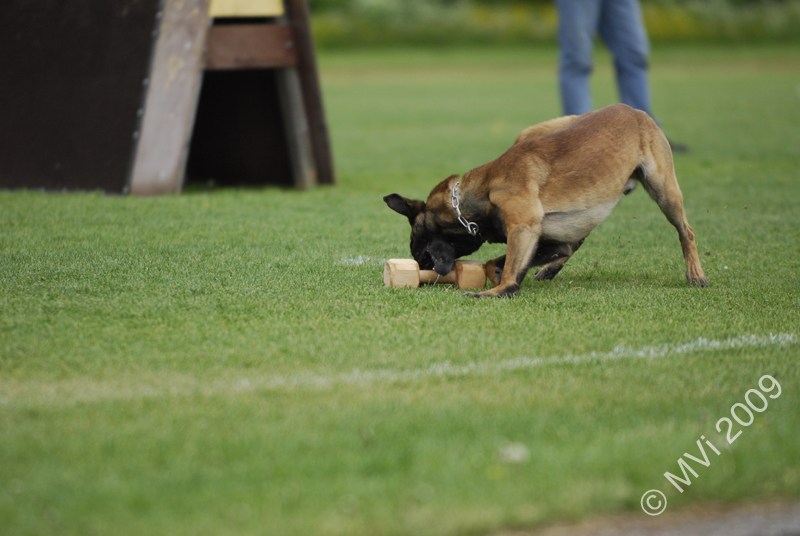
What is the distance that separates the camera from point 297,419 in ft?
8.67

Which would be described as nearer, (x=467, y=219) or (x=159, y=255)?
(x=467, y=219)

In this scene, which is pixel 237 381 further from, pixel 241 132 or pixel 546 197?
pixel 241 132

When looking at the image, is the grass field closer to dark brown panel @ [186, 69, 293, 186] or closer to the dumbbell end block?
the dumbbell end block

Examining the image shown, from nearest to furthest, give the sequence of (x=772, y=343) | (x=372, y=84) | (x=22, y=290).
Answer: (x=772, y=343), (x=22, y=290), (x=372, y=84)

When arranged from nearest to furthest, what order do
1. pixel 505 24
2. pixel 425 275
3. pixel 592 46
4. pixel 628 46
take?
pixel 425 275 < pixel 592 46 < pixel 628 46 < pixel 505 24

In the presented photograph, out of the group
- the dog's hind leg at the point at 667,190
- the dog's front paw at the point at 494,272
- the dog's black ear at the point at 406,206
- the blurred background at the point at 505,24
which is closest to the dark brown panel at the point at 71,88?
the dog's black ear at the point at 406,206

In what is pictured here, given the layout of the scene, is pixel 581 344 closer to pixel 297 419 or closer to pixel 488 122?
pixel 297 419

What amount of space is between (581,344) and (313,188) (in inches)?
199

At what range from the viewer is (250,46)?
7.49 m

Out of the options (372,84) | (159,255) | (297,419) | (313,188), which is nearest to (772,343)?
(297,419)

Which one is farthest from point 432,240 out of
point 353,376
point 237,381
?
point 237,381

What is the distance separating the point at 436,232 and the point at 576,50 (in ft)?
15.8

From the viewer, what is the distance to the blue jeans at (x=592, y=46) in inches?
340

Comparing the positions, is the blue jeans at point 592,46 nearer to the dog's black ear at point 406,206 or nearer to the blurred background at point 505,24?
the dog's black ear at point 406,206
